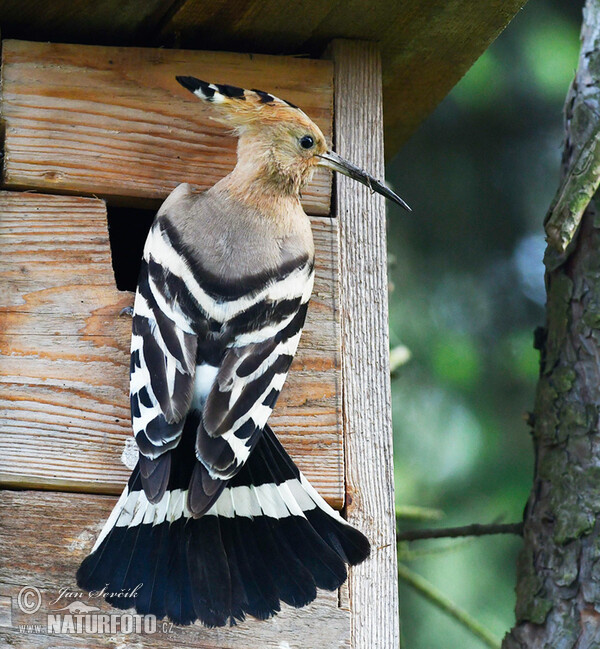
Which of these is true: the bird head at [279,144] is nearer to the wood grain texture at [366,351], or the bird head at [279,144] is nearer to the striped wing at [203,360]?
the wood grain texture at [366,351]

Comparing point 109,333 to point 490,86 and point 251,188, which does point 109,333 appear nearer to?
point 251,188

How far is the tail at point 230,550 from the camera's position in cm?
212

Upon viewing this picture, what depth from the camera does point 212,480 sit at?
2.07 meters

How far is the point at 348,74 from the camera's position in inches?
108

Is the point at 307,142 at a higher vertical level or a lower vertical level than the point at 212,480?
higher

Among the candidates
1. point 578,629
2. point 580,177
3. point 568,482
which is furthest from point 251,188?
point 578,629

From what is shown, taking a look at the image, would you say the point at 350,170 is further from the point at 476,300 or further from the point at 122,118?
the point at 476,300

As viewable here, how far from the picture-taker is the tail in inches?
83.7

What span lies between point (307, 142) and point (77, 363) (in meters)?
0.77

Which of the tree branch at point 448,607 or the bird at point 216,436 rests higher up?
the bird at point 216,436

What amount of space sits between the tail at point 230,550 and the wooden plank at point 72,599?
136mm
